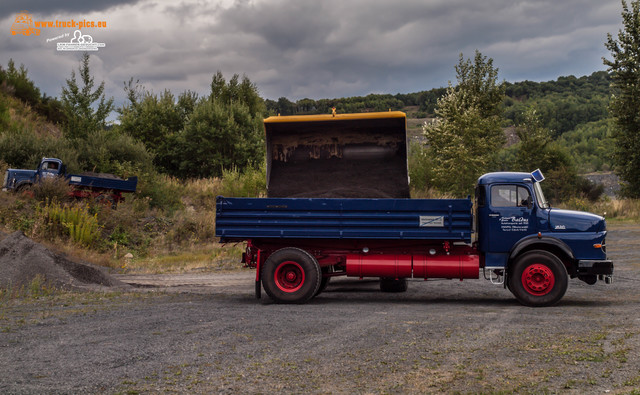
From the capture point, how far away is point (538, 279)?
1087 cm

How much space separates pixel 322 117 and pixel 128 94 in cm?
4129

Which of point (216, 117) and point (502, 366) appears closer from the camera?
point (502, 366)

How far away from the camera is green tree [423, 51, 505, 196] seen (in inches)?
1535

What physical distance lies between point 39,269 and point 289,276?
19.9 ft

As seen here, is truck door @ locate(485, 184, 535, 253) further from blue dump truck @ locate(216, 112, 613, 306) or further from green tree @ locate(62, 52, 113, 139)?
green tree @ locate(62, 52, 113, 139)

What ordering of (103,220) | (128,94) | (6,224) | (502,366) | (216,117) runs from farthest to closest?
(128,94)
(216,117)
(103,220)
(6,224)
(502,366)

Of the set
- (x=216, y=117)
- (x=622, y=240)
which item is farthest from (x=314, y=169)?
(x=216, y=117)

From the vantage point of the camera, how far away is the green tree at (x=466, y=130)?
128 ft

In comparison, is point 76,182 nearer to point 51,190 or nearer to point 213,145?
point 51,190

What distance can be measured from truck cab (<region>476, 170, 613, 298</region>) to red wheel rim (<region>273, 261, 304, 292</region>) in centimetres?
361

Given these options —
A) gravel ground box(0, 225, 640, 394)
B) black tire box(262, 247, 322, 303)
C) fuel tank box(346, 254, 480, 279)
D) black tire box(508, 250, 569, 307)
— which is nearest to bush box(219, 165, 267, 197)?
gravel ground box(0, 225, 640, 394)

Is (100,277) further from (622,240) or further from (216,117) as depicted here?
(216,117)

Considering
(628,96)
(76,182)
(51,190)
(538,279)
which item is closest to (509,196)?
(538,279)

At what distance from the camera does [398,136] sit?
43.0 feet
